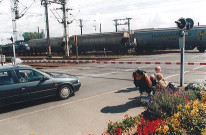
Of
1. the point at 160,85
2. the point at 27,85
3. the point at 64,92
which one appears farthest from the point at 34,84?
the point at 160,85

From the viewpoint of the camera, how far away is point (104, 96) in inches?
296

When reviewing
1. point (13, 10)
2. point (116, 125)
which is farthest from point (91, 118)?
point (13, 10)

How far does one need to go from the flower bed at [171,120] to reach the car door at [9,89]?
3786 mm

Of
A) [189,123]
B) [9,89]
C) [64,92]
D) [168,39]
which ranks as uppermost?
[168,39]

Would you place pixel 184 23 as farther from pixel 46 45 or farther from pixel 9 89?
pixel 46 45

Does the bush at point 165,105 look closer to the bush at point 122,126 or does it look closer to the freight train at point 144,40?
the bush at point 122,126

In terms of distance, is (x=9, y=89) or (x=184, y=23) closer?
(x=9, y=89)

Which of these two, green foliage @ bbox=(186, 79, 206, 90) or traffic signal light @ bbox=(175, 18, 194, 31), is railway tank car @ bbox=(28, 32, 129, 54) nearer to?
traffic signal light @ bbox=(175, 18, 194, 31)

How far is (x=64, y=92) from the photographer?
752 centimetres

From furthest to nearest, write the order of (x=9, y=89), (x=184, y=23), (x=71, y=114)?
1. (x=184, y=23)
2. (x=9, y=89)
3. (x=71, y=114)

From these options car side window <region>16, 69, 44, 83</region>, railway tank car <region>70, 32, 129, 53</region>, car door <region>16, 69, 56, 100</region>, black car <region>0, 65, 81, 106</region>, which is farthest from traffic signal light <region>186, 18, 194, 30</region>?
railway tank car <region>70, 32, 129, 53</region>

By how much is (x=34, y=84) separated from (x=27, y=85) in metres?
0.25

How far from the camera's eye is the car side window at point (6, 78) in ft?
20.4

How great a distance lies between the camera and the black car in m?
6.23
